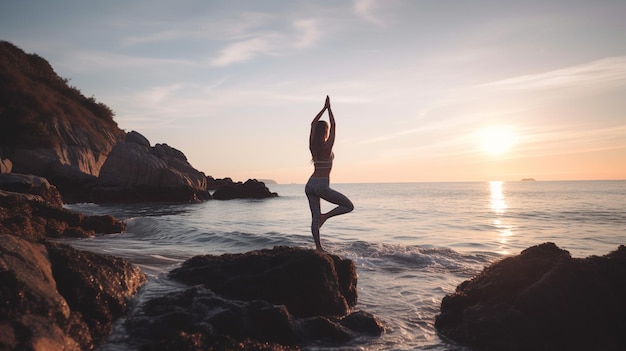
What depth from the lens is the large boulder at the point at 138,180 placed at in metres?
35.0

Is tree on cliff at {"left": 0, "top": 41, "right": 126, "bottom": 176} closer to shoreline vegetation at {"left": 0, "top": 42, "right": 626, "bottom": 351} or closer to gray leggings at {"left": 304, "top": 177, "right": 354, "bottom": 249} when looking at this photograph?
shoreline vegetation at {"left": 0, "top": 42, "right": 626, "bottom": 351}

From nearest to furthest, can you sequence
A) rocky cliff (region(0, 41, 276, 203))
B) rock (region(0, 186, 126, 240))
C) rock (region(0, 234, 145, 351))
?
rock (region(0, 234, 145, 351)) < rock (region(0, 186, 126, 240)) < rocky cliff (region(0, 41, 276, 203))

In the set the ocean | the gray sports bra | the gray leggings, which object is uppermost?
the gray sports bra

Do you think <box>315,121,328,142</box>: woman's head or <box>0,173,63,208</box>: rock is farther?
<box>0,173,63,208</box>: rock

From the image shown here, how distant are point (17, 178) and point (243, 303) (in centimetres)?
1512

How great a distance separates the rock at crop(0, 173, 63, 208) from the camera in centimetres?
1527

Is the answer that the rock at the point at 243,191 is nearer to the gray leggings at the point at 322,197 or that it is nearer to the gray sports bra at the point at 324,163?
the gray leggings at the point at 322,197

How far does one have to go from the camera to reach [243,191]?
2172 inches

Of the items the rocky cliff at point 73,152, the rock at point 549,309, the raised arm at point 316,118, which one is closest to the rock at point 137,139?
the rocky cliff at point 73,152

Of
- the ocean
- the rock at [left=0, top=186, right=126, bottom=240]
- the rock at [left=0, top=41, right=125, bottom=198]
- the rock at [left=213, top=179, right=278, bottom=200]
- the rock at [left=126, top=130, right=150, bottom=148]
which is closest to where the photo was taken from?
the ocean

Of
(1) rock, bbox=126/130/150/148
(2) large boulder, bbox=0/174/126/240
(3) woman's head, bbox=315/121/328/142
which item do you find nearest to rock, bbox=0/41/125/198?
(1) rock, bbox=126/130/150/148

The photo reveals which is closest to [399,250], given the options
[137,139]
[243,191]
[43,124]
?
[43,124]

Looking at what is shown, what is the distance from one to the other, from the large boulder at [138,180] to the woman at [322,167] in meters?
31.2

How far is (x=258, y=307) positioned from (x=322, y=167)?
135 inches
